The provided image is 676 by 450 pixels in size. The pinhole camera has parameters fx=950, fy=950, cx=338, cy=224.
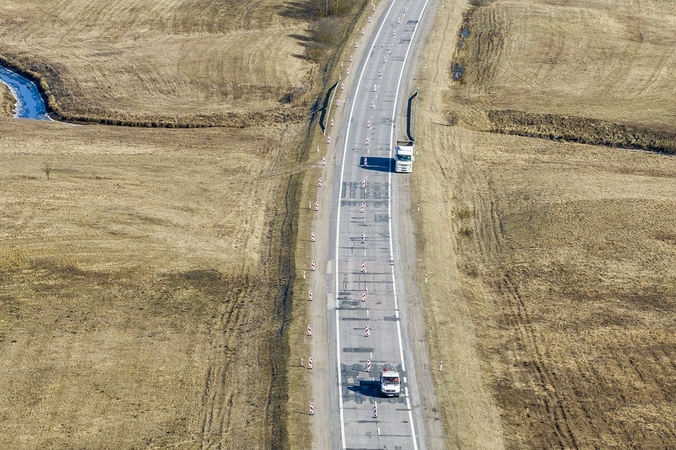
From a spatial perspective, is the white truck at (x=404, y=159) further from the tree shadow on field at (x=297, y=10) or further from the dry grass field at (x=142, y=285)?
the tree shadow on field at (x=297, y=10)

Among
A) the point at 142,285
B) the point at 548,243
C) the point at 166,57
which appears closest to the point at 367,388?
the point at 142,285

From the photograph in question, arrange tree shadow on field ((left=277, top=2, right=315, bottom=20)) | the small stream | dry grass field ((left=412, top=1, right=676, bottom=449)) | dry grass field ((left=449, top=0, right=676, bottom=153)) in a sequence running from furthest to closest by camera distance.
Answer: tree shadow on field ((left=277, top=2, right=315, bottom=20)) → the small stream → dry grass field ((left=449, top=0, right=676, bottom=153)) → dry grass field ((left=412, top=1, right=676, bottom=449))

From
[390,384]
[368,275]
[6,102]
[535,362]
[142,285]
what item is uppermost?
[6,102]

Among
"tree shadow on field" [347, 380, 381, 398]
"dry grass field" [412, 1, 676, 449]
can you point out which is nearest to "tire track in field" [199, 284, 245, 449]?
"tree shadow on field" [347, 380, 381, 398]

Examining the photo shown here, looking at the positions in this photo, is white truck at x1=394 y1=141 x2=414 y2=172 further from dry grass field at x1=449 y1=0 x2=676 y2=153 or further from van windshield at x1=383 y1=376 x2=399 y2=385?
van windshield at x1=383 y1=376 x2=399 y2=385

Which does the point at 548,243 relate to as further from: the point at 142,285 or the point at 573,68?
the point at 573,68

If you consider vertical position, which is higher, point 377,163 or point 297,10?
point 297,10

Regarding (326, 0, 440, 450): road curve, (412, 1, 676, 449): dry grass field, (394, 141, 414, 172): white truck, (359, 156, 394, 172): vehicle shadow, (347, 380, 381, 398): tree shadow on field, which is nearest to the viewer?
(326, 0, 440, 450): road curve
